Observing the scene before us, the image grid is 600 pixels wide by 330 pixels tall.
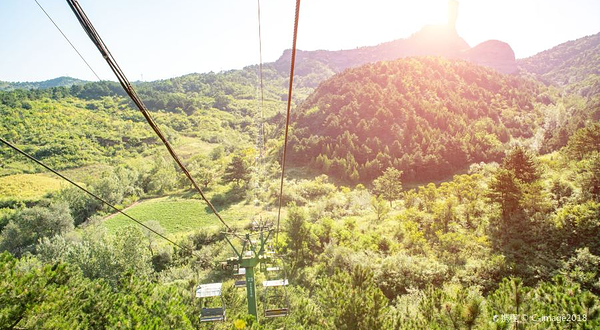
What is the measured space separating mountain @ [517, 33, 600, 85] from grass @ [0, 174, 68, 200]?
206806mm

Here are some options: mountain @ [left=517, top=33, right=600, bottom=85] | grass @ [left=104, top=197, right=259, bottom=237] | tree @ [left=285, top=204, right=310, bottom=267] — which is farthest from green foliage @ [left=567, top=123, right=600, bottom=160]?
mountain @ [left=517, top=33, right=600, bottom=85]

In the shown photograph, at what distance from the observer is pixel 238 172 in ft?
189

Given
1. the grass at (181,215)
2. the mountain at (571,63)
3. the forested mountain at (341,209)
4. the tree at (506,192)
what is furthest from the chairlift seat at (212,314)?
the mountain at (571,63)

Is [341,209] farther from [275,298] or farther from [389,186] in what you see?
[275,298]

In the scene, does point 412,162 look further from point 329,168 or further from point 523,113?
point 523,113

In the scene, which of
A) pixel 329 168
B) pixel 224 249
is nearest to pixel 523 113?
pixel 329 168

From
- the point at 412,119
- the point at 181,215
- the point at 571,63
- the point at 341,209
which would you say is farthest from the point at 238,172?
the point at 571,63

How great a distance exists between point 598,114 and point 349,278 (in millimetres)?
78577

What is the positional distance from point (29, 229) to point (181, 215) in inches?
715

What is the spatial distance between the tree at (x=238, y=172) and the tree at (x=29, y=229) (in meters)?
27.1

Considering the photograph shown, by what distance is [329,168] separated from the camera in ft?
222

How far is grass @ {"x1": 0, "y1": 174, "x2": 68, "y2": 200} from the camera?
173 ft

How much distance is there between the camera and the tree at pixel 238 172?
57.5 metres

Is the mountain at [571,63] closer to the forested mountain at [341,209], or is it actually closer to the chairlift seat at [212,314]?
the forested mountain at [341,209]
